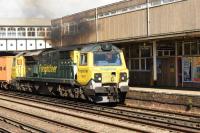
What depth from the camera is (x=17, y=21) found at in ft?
230

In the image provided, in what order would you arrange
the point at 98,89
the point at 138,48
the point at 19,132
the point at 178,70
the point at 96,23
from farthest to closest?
the point at 96,23 → the point at 138,48 → the point at 178,70 → the point at 98,89 → the point at 19,132

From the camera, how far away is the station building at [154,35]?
963 inches

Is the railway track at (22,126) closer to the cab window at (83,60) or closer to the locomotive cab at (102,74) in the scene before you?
the locomotive cab at (102,74)

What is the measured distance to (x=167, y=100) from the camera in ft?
63.5

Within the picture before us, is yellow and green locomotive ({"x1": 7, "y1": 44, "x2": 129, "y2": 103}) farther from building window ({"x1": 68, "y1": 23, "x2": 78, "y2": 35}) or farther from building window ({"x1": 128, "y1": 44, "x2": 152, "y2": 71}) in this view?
building window ({"x1": 68, "y1": 23, "x2": 78, "y2": 35})

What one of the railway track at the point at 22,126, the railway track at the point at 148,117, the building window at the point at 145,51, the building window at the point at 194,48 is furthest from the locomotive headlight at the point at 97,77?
the building window at the point at 145,51

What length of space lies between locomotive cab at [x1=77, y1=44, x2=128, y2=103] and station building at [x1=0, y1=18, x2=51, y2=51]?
146 ft

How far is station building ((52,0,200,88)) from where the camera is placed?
2445 cm

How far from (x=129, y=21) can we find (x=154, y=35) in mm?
4836

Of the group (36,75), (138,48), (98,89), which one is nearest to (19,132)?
(98,89)

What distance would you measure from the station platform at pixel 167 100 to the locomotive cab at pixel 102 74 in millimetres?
1254

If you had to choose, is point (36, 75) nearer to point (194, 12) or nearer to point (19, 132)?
point (194, 12)

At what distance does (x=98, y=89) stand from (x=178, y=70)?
27.8 feet

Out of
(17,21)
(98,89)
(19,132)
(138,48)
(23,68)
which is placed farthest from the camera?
(17,21)
